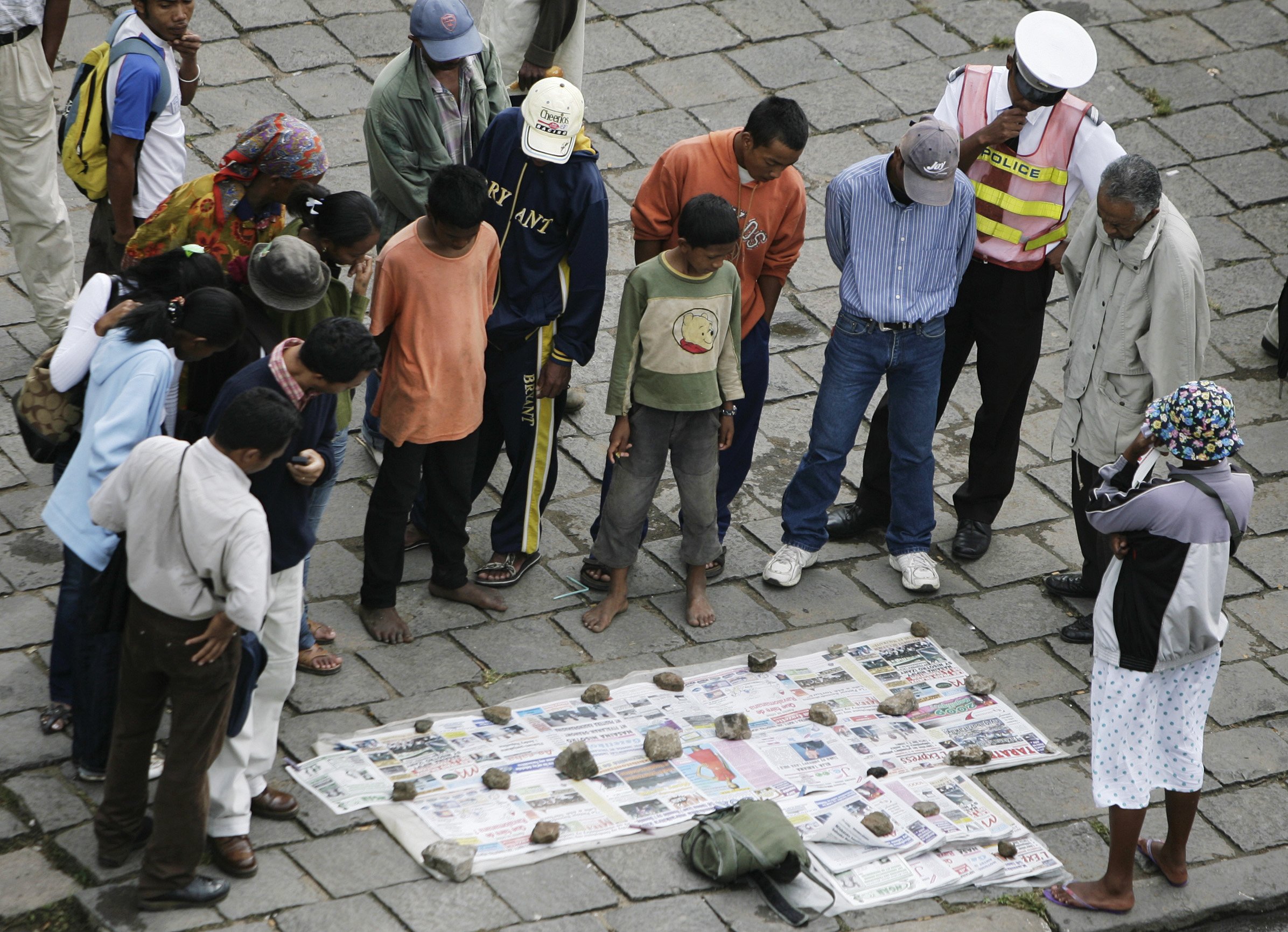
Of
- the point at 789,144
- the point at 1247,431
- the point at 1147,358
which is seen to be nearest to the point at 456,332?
the point at 789,144

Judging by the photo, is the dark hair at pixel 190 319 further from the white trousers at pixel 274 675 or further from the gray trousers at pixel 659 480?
the gray trousers at pixel 659 480

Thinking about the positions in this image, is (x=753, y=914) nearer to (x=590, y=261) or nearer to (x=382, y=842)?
(x=382, y=842)

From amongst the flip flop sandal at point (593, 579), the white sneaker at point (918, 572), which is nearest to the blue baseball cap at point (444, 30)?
the flip flop sandal at point (593, 579)

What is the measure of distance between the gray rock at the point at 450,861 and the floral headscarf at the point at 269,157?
2.13 meters

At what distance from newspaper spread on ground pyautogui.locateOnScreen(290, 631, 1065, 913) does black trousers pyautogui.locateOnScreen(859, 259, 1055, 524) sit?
3.78 ft

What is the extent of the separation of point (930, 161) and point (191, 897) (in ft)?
11.4

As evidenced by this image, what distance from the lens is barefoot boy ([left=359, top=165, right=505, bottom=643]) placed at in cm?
507

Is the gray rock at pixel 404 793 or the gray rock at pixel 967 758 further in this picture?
the gray rock at pixel 967 758

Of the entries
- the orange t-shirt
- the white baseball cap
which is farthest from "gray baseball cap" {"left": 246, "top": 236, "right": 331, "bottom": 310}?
the white baseball cap

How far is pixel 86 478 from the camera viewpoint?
4223mm

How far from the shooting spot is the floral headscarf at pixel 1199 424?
4.48 metres

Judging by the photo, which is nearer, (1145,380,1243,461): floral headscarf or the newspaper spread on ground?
(1145,380,1243,461): floral headscarf

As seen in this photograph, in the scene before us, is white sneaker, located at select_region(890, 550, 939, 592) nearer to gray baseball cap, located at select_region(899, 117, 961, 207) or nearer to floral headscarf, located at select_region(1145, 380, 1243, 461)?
gray baseball cap, located at select_region(899, 117, 961, 207)

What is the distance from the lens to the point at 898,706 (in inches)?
212
